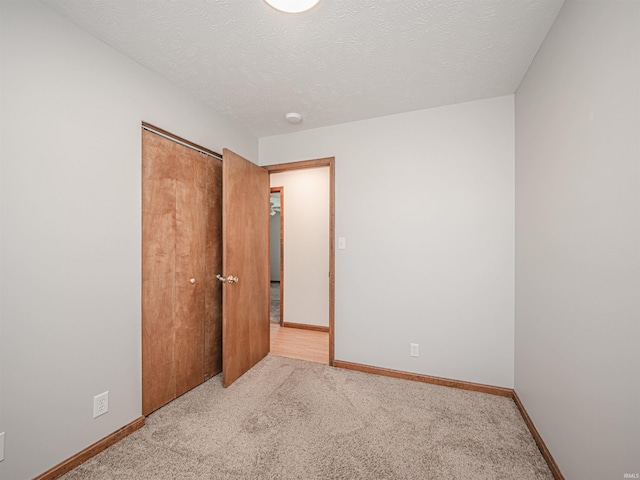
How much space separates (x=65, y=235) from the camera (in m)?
1.49

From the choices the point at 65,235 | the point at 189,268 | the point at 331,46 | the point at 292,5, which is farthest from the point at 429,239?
the point at 65,235

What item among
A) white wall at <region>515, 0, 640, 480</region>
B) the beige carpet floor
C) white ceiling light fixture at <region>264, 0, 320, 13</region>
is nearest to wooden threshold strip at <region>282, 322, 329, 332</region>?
the beige carpet floor

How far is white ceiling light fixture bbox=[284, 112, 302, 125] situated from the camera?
2.60 metres

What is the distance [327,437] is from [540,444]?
1.28 m

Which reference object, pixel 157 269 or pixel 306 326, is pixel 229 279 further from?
pixel 306 326

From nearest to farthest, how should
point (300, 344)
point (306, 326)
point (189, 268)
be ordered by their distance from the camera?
point (189, 268), point (300, 344), point (306, 326)

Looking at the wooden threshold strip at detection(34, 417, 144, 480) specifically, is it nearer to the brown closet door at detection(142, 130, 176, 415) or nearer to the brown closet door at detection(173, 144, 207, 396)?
the brown closet door at detection(142, 130, 176, 415)

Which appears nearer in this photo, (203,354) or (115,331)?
(115,331)

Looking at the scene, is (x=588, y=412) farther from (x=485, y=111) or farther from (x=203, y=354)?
(x=203, y=354)

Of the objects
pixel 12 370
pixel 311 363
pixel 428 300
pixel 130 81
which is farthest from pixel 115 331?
pixel 428 300

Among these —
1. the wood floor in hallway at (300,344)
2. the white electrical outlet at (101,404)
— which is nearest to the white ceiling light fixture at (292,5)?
the white electrical outlet at (101,404)

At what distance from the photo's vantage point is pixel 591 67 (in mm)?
1186

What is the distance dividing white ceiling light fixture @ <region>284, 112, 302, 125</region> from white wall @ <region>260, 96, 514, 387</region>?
0.29 metres

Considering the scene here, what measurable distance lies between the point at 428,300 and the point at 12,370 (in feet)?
8.90
